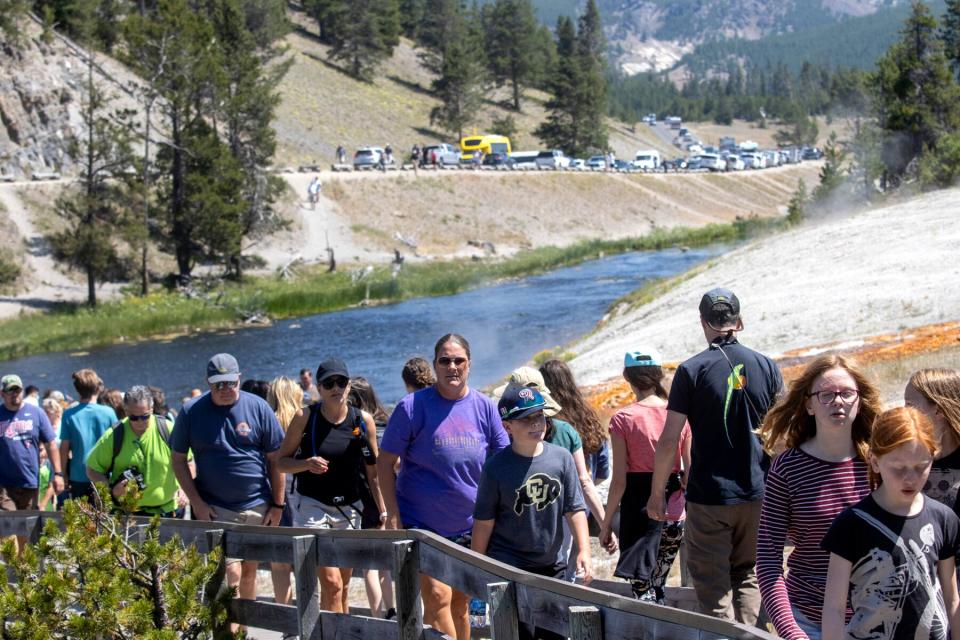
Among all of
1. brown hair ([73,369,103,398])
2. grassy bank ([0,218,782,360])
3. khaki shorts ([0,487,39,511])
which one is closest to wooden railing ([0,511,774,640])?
brown hair ([73,369,103,398])

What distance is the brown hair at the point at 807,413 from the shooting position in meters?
5.15

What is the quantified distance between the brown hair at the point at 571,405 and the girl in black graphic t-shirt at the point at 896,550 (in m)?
3.66

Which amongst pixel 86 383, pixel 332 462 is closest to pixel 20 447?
pixel 86 383

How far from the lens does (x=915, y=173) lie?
55.8 meters

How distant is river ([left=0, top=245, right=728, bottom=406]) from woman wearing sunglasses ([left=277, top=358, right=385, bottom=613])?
20.6 metres

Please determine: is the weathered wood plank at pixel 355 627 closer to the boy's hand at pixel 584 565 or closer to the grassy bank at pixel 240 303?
the boy's hand at pixel 584 565

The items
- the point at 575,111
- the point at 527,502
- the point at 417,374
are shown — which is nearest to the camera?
the point at 527,502

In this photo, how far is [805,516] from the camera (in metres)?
4.99

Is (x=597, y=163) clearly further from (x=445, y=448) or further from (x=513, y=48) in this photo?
(x=445, y=448)

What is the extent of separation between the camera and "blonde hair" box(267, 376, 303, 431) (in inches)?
368

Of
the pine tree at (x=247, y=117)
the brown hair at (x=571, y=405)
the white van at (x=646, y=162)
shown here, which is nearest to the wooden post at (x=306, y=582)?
the brown hair at (x=571, y=405)

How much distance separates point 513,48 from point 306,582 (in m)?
122

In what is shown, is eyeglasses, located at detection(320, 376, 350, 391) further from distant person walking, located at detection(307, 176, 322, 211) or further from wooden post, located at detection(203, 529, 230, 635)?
distant person walking, located at detection(307, 176, 322, 211)

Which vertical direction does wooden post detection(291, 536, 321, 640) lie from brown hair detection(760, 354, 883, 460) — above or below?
below
